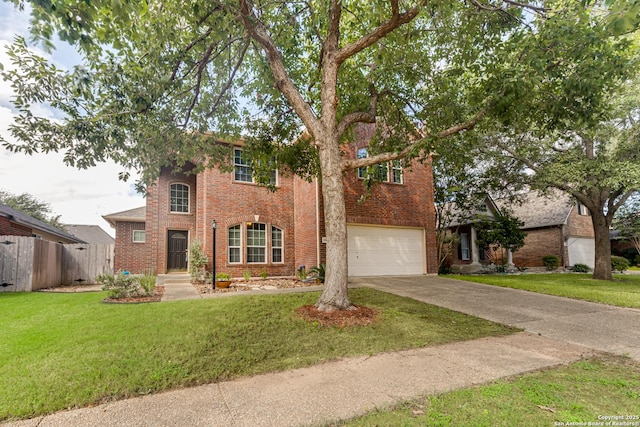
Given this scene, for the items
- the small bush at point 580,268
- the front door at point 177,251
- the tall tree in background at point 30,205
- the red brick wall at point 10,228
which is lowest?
the small bush at point 580,268

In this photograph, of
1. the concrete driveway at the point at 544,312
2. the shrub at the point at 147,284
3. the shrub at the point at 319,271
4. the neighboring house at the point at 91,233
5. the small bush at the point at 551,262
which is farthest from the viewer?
the neighboring house at the point at 91,233

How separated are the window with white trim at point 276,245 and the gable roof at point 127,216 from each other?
7668 millimetres

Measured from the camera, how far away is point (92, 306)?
284 inches

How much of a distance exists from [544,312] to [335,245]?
490 cm

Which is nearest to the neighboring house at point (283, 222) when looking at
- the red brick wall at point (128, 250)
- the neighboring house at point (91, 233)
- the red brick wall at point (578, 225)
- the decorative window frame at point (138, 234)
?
the red brick wall at point (128, 250)

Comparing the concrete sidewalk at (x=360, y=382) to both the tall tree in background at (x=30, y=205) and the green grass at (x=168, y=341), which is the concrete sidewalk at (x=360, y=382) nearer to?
the green grass at (x=168, y=341)

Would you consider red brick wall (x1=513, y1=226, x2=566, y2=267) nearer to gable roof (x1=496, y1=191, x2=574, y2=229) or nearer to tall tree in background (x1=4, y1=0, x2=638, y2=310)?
gable roof (x1=496, y1=191, x2=574, y2=229)

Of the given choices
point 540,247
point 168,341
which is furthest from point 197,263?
point 540,247

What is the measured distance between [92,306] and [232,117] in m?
5.92

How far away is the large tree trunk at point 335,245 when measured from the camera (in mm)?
6346

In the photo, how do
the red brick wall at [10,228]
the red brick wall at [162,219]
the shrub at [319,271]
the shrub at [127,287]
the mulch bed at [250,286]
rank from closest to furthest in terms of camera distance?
the shrub at [127,287] → the mulch bed at [250,286] → the shrub at [319,271] → the red brick wall at [10,228] → the red brick wall at [162,219]

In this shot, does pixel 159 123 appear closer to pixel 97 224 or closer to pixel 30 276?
pixel 30 276

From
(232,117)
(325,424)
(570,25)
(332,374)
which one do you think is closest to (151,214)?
(232,117)

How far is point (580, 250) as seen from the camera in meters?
21.6
